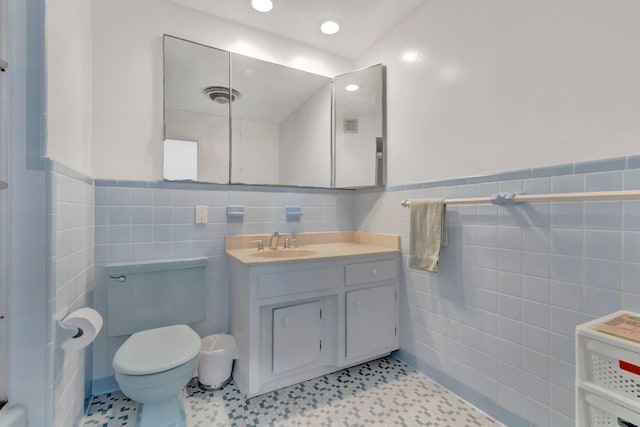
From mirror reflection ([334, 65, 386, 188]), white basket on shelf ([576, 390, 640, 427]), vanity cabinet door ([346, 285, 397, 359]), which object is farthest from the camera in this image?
mirror reflection ([334, 65, 386, 188])

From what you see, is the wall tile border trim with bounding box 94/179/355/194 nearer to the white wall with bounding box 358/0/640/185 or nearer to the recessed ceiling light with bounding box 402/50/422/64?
the white wall with bounding box 358/0/640/185

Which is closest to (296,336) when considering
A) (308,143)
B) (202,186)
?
(202,186)

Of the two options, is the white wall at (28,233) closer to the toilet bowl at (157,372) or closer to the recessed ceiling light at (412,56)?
the toilet bowl at (157,372)

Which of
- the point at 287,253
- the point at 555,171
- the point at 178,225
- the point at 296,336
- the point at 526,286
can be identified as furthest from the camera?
the point at 287,253

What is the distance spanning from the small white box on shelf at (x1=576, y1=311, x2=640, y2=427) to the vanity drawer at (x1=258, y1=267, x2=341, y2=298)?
3.70ft

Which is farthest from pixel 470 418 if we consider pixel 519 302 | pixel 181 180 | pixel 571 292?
pixel 181 180

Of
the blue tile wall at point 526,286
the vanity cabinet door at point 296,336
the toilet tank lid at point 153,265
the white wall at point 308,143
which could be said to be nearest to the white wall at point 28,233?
the toilet tank lid at point 153,265

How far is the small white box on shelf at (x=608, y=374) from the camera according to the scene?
2.53 ft

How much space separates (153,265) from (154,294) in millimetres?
175

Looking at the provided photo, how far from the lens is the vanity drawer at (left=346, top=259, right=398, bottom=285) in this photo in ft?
5.83

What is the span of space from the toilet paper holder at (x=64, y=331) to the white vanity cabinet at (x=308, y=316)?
2.32 feet

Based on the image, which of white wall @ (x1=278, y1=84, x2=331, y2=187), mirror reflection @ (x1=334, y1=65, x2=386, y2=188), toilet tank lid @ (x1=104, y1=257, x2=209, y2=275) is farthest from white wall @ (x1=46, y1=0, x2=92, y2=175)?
mirror reflection @ (x1=334, y1=65, x2=386, y2=188)

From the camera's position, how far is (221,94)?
1.96m

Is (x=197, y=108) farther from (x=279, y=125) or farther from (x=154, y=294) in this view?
(x=154, y=294)
